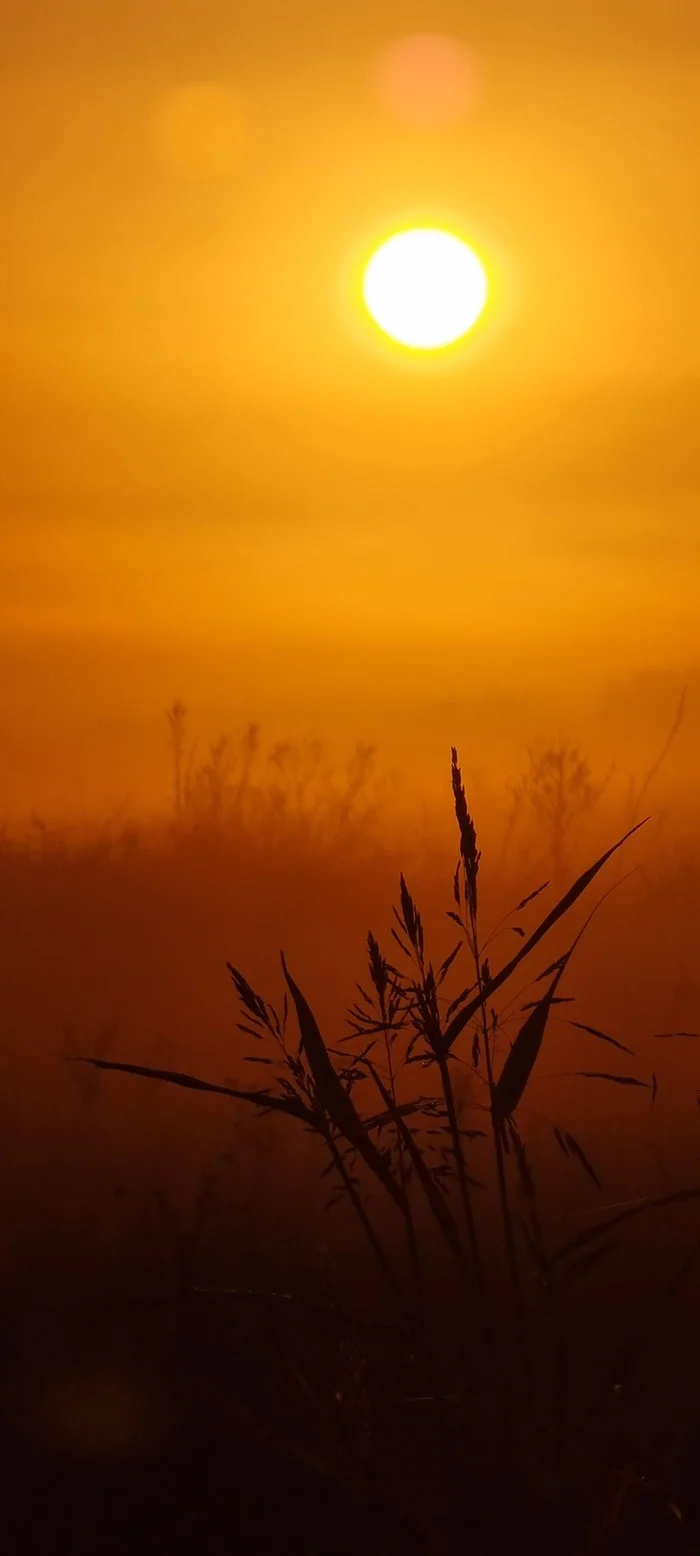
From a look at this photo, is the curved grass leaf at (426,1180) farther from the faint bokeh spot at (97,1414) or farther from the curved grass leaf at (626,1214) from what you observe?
the faint bokeh spot at (97,1414)

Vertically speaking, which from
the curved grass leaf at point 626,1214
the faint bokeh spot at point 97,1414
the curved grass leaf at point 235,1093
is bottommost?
the faint bokeh spot at point 97,1414

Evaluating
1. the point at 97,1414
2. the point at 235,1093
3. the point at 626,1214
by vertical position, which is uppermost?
the point at 235,1093

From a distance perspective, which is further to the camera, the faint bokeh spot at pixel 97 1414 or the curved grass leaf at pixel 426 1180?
the faint bokeh spot at pixel 97 1414

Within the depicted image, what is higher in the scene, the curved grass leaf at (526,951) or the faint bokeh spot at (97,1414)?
the curved grass leaf at (526,951)

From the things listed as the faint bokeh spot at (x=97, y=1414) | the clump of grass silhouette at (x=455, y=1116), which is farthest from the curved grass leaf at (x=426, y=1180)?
the faint bokeh spot at (x=97, y=1414)

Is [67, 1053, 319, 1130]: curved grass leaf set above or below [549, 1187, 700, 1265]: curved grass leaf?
above

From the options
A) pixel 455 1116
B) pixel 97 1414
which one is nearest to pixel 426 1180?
pixel 455 1116

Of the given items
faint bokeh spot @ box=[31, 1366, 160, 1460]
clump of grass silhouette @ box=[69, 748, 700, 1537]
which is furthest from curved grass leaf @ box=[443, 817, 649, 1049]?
faint bokeh spot @ box=[31, 1366, 160, 1460]

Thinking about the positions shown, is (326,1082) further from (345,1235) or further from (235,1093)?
(345,1235)

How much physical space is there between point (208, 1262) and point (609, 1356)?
2.17 ft

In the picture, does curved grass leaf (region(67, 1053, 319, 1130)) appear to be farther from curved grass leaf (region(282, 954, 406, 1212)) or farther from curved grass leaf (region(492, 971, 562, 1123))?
curved grass leaf (region(492, 971, 562, 1123))

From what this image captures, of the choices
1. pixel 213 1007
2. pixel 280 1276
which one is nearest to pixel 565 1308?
pixel 280 1276

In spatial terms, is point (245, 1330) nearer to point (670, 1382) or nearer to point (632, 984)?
point (670, 1382)

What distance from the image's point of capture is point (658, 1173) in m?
2.04
